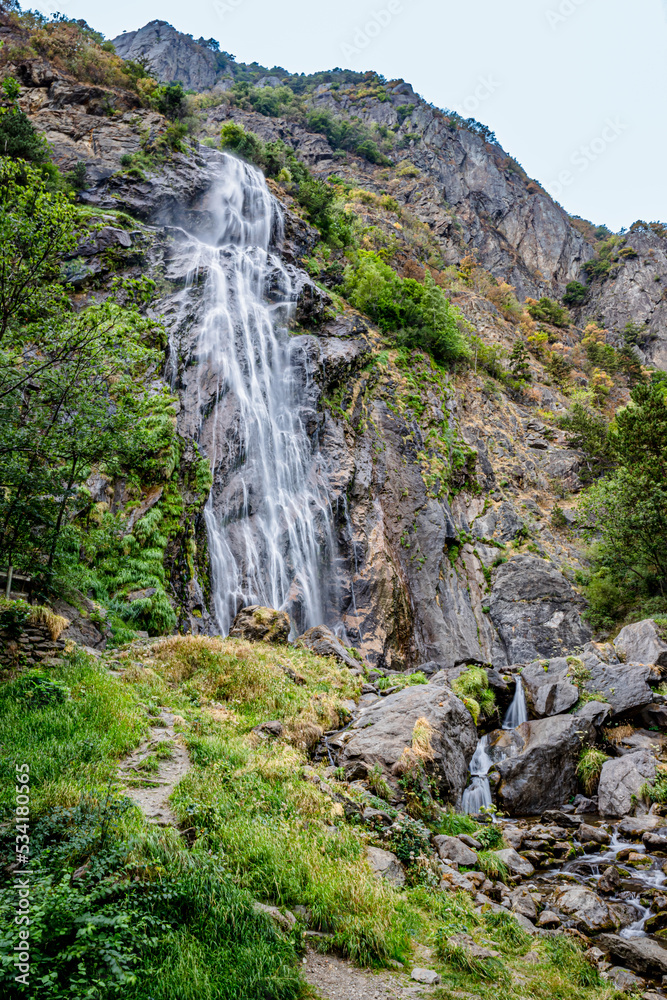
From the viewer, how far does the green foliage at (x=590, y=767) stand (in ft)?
35.8

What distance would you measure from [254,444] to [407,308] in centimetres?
1597

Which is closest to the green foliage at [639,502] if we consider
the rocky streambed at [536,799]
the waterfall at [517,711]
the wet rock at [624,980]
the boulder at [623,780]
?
the rocky streambed at [536,799]

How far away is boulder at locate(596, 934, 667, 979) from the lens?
5395 millimetres

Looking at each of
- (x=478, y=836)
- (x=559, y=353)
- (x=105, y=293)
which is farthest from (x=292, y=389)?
(x=559, y=353)

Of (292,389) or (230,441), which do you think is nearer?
(230,441)

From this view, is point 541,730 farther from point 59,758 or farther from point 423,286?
point 423,286

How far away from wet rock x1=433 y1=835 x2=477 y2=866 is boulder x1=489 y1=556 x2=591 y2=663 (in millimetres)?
17209

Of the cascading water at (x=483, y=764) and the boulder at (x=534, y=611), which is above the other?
the boulder at (x=534, y=611)

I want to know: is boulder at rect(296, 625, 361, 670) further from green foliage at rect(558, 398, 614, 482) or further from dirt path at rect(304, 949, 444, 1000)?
green foliage at rect(558, 398, 614, 482)

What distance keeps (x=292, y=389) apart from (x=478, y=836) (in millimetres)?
17975

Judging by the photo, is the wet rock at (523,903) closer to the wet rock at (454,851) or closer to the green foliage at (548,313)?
the wet rock at (454,851)

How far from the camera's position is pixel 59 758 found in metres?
5.47

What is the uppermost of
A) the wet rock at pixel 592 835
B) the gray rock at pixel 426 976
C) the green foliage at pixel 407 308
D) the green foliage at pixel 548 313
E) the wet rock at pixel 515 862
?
the green foliage at pixel 548 313

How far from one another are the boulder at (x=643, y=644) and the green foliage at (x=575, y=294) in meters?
51.7
